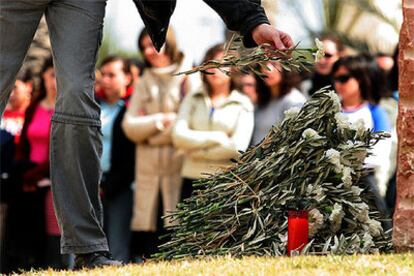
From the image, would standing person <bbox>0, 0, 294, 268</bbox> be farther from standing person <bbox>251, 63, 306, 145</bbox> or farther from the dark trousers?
the dark trousers

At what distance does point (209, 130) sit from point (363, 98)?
125 cm

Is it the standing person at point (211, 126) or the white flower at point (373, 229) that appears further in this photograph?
the standing person at point (211, 126)

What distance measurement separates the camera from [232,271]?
17.0 feet

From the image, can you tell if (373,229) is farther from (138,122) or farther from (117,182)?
(117,182)

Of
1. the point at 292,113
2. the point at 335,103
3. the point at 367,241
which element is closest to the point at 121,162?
the point at 292,113

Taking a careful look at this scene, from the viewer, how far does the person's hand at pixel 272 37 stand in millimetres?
6074

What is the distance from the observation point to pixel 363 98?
391 inches

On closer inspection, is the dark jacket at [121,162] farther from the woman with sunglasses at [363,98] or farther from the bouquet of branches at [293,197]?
the bouquet of branches at [293,197]

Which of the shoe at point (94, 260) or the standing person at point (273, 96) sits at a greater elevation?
the standing person at point (273, 96)

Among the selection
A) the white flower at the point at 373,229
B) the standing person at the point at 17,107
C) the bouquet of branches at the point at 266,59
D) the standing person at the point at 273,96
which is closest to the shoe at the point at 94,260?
the bouquet of branches at the point at 266,59

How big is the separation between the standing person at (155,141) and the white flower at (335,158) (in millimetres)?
4412

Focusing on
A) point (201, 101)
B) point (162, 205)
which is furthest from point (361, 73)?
point (162, 205)

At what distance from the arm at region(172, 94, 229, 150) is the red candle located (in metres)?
3.97

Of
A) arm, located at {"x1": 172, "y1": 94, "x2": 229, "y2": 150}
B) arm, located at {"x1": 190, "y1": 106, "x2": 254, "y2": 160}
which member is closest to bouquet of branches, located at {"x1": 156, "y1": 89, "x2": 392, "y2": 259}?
arm, located at {"x1": 190, "y1": 106, "x2": 254, "y2": 160}
